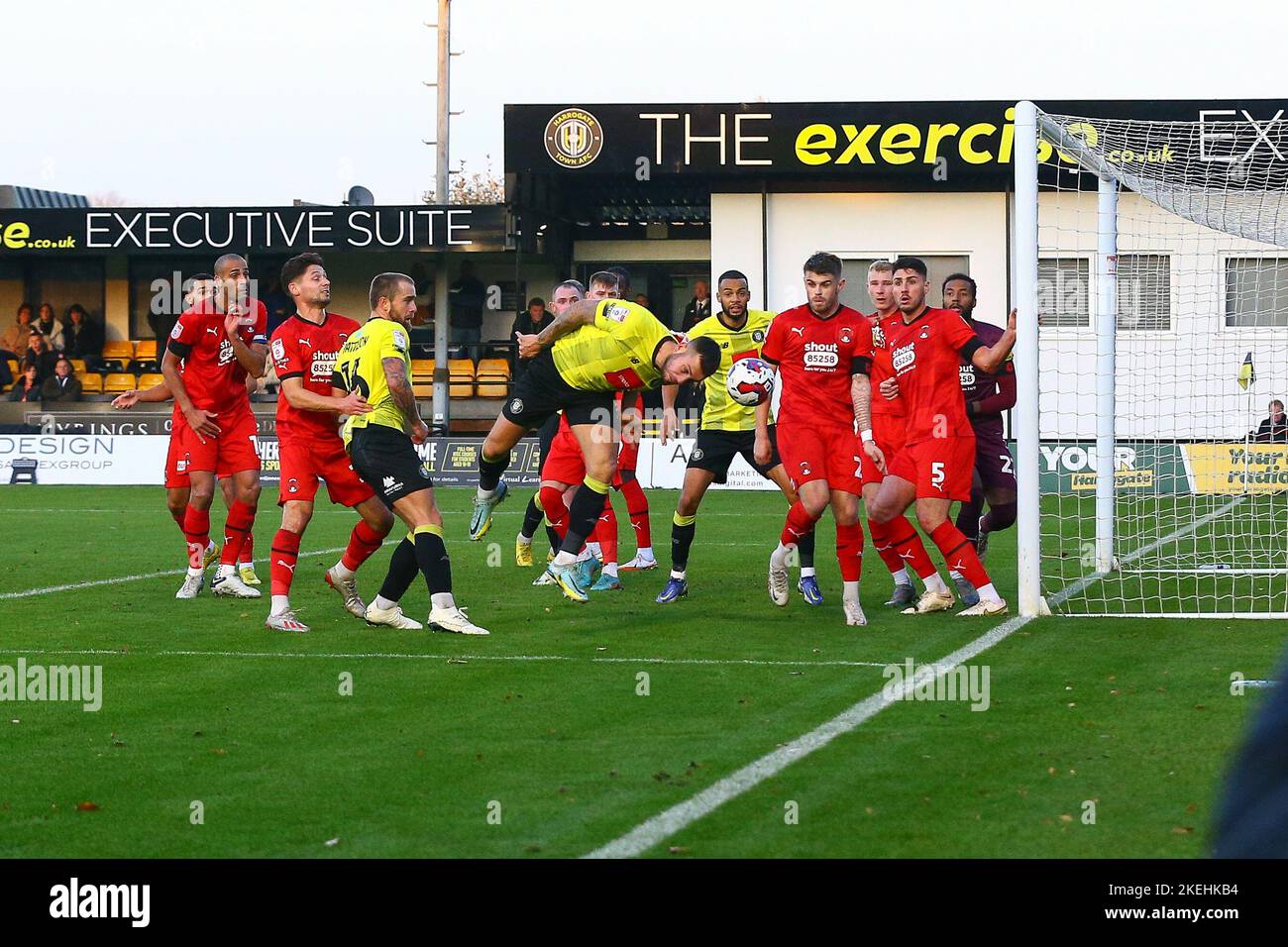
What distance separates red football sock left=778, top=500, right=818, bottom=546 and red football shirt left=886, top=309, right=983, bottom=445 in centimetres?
82

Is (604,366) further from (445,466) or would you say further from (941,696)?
(445,466)

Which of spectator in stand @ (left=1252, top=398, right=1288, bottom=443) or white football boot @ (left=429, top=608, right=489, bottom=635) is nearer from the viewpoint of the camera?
white football boot @ (left=429, top=608, right=489, bottom=635)

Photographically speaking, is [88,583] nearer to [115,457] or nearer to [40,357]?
[115,457]

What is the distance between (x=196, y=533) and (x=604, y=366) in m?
3.56

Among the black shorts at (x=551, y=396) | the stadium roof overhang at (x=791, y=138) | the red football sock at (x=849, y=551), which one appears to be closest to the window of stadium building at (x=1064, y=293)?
the stadium roof overhang at (x=791, y=138)

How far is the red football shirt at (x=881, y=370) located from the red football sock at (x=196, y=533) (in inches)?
187

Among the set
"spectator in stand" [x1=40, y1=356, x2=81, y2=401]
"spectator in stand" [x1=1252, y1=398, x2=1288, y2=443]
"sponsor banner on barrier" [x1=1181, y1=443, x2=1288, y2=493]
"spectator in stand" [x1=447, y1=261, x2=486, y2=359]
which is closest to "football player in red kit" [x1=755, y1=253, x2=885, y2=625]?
"sponsor banner on barrier" [x1=1181, y1=443, x2=1288, y2=493]

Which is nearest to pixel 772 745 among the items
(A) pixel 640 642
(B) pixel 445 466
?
(A) pixel 640 642

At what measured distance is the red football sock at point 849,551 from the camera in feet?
32.5

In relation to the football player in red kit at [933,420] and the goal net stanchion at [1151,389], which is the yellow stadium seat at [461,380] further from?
the football player in red kit at [933,420]

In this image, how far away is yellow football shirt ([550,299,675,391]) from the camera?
9.49 m

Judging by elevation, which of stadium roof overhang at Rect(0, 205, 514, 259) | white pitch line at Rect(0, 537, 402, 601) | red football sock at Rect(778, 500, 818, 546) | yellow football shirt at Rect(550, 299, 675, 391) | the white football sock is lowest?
white pitch line at Rect(0, 537, 402, 601)

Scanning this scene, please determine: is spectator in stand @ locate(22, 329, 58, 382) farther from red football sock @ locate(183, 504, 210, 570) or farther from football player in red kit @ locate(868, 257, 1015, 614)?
football player in red kit @ locate(868, 257, 1015, 614)
